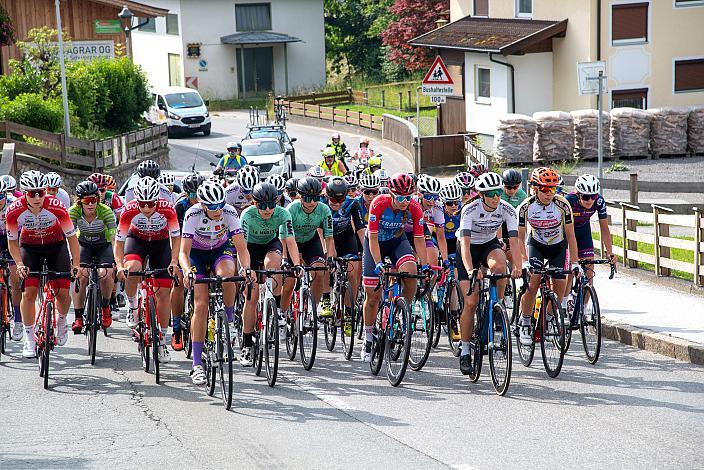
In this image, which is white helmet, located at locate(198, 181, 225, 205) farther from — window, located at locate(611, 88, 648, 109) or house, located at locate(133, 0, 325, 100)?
house, located at locate(133, 0, 325, 100)

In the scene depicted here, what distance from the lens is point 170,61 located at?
64875 mm

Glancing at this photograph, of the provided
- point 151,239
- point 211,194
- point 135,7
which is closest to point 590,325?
point 211,194

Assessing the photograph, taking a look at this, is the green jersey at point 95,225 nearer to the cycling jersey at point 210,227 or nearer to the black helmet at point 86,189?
the black helmet at point 86,189

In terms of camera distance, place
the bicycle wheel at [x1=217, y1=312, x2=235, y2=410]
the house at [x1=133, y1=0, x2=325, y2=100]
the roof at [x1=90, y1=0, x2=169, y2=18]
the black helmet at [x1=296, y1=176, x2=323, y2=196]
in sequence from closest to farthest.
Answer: the bicycle wheel at [x1=217, y1=312, x2=235, y2=410] → the black helmet at [x1=296, y1=176, x2=323, y2=196] → the roof at [x1=90, y1=0, x2=169, y2=18] → the house at [x1=133, y1=0, x2=325, y2=100]

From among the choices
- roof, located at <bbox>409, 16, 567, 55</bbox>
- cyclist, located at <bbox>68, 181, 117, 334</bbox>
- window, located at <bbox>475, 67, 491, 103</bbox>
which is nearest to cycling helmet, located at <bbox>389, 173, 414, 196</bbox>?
cyclist, located at <bbox>68, 181, 117, 334</bbox>

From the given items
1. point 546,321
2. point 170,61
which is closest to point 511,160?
point 546,321

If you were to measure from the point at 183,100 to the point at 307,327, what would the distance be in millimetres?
38849

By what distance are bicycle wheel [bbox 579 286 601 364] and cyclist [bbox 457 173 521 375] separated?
122cm

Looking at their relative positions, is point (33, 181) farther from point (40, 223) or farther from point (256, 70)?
point (256, 70)

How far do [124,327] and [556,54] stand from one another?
85.9 ft

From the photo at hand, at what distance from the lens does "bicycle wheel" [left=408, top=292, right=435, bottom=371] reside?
38.0 feet

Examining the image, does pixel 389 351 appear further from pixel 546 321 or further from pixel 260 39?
pixel 260 39

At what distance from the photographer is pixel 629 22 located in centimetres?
3734

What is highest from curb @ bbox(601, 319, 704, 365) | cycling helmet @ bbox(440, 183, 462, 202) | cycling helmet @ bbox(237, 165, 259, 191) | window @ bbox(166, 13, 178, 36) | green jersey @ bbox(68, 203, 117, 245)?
window @ bbox(166, 13, 178, 36)
